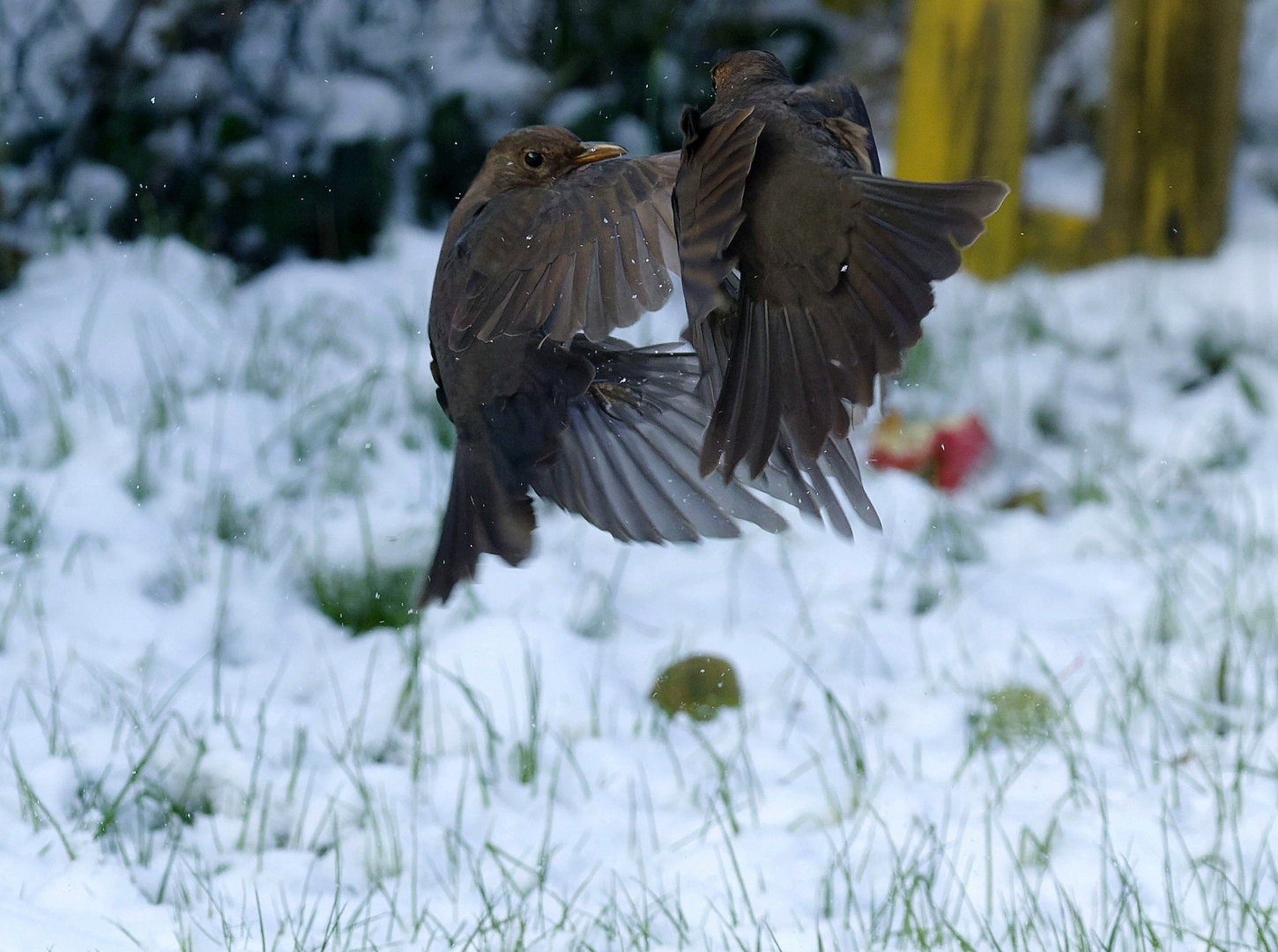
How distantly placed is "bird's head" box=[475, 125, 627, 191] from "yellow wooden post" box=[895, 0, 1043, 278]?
2574 mm

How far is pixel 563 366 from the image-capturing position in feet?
4.20

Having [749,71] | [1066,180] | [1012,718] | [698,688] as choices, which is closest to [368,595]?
[698,688]

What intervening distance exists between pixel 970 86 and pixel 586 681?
2.18 meters

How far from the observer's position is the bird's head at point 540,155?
115 cm

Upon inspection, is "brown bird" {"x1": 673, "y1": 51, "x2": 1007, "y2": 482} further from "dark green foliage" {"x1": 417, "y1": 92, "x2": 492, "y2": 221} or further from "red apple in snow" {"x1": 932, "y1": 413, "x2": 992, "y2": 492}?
"dark green foliage" {"x1": 417, "y1": 92, "x2": 492, "y2": 221}

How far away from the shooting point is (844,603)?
2449 millimetres

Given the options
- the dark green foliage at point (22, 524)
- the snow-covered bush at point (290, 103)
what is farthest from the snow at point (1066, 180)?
the dark green foliage at point (22, 524)

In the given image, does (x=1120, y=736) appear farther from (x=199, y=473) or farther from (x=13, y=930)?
(x=199, y=473)

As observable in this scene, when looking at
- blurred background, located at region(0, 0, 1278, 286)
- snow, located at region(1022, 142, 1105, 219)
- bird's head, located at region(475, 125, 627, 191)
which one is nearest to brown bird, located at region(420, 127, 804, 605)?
bird's head, located at region(475, 125, 627, 191)

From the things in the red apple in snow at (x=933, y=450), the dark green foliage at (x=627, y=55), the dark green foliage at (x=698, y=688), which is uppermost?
the dark green foliage at (x=627, y=55)

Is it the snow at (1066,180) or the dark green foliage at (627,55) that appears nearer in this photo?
the dark green foliage at (627,55)

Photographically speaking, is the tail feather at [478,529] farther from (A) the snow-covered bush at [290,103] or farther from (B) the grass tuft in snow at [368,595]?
(A) the snow-covered bush at [290,103]

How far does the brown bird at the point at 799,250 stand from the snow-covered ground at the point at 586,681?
701 mm

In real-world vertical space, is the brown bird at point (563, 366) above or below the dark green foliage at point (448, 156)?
below
